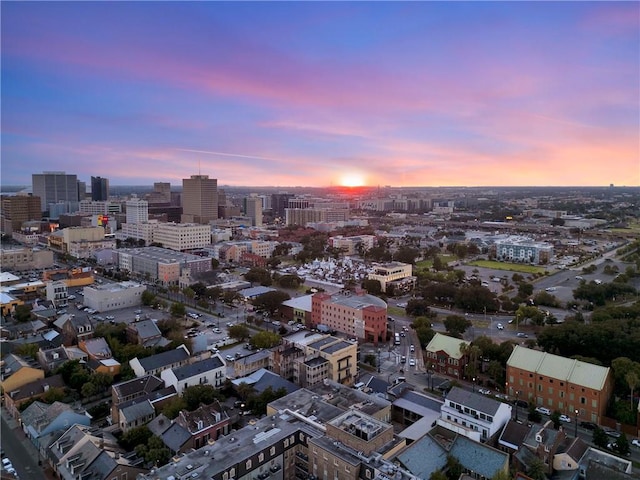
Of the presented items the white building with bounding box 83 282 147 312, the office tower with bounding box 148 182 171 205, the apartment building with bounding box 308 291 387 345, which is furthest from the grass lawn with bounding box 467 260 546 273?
the office tower with bounding box 148 182 171 205

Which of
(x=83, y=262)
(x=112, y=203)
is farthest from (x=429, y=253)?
(x=112, y=203)

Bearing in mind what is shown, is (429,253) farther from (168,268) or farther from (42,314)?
(42,314)

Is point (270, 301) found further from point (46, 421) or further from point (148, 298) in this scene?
point (46, 421)

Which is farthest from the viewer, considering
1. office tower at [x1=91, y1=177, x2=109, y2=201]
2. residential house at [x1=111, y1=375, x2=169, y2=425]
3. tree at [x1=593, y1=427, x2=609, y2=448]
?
office tower at [x1=91, y1=177, x2=109, y2=201]

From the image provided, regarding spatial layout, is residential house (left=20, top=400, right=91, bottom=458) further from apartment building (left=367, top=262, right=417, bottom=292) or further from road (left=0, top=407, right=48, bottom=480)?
apartment building (left=367, top=262, right=417, bottom=292)

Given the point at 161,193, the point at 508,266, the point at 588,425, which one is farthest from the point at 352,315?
the point at 161,193

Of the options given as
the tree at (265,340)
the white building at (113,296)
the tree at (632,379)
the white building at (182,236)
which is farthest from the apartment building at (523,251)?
the white building at (113,296)
